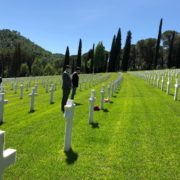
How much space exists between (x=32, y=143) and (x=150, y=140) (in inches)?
124

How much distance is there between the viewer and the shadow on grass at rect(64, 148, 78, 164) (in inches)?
250

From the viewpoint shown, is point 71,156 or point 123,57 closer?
point 71,156

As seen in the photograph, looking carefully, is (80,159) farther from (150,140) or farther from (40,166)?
(150,140)

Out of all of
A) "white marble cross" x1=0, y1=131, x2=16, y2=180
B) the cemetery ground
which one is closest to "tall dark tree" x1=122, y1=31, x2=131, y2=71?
the cemetery ground

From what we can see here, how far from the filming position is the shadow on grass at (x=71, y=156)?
6.35 metres

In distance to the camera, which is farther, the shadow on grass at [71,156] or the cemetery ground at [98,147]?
the shadow on grass at [71,156]

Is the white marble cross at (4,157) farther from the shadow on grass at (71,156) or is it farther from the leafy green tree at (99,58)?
the leafy green tree at (99,58)

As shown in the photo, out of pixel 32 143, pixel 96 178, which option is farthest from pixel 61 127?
pixel 96 178

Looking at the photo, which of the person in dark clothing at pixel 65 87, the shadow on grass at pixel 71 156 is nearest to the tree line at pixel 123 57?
the person in dark clothing at pixel 65 87

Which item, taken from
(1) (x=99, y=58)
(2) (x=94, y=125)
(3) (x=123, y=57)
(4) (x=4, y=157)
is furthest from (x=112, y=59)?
(4) (x=4, y=157)

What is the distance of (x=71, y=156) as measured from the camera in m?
6.65

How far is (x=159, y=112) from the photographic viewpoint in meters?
12.7

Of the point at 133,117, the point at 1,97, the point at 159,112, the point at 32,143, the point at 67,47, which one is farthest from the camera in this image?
the point at 67,47

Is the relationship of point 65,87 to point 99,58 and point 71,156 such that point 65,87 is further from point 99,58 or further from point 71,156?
point 99,58
